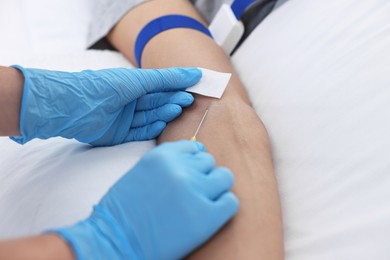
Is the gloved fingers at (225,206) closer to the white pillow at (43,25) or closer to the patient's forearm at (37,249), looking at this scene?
the patient's forearm at (37,249)

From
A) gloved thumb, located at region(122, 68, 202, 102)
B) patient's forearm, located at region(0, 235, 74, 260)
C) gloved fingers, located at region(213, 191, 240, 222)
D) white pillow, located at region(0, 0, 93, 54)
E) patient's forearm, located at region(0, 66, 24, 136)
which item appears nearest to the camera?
patient's forearm, located at region(0, 235, 74, 260)

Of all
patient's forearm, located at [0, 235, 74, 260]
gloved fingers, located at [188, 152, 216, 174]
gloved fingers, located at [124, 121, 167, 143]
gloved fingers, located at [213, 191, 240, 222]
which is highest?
gloved fingers, located at [188, 152, 216, 174]

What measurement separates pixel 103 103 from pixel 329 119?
0.51 metres

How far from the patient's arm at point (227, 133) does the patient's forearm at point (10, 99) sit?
339 millimetres

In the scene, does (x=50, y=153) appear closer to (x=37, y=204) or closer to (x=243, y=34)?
(x=37, y=204)

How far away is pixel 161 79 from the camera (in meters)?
1.03

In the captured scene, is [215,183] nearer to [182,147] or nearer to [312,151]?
[182,147]

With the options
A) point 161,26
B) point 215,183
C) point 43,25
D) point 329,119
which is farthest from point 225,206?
point 43,25

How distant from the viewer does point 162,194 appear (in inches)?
29.3

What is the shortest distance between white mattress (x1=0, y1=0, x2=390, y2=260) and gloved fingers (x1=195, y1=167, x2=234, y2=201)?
167mm

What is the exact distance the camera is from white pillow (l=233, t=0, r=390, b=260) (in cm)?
78

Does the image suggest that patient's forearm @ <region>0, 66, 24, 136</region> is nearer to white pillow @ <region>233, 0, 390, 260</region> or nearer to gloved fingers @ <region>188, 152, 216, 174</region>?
gloved fingers @ <region>188, 152, 216, 174</region>

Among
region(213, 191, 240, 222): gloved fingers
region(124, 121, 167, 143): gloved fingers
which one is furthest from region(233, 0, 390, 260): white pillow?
region(124, 121, 167, 143): gloved fingers

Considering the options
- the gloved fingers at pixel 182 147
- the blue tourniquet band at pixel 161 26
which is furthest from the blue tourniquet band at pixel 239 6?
the gloved fingers at pixel 182 147
